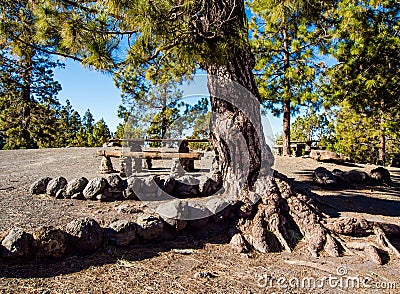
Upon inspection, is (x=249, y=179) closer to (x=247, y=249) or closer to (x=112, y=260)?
(x=247, y=249)

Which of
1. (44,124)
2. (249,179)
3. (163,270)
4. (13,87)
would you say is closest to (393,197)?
(249,179)

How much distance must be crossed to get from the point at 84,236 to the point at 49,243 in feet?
0.87

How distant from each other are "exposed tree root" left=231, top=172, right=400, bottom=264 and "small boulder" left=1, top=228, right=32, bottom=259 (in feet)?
5.60

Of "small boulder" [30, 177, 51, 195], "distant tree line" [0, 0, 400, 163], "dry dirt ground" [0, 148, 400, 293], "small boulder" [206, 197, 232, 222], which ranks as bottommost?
"dry dirt ground" [0, 148, 400, 293]

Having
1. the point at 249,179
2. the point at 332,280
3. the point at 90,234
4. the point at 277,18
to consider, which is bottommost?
the point at 332,280

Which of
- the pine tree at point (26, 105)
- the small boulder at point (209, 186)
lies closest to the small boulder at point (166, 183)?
the small boulder at point (209, 186)

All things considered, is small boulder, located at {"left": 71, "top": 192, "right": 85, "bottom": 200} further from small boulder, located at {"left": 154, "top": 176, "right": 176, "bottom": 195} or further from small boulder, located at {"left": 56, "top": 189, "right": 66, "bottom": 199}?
small boulder, located at {"left": 154, "top": 176, "right": 176, "bottom": 195}

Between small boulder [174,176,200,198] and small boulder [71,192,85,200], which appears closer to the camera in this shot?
small boulder [71,192,85,200]

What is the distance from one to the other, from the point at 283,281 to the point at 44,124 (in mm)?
17686

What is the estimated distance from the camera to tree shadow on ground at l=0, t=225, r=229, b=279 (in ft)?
7.05

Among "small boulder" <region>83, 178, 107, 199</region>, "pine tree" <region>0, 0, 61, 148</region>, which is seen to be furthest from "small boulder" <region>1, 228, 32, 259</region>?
"pine tree" <region>0, 0, 61, 148</region>

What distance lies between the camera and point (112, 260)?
241 cm

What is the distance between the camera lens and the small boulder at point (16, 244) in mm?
2195

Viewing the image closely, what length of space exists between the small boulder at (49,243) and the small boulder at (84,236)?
0.09 metres
